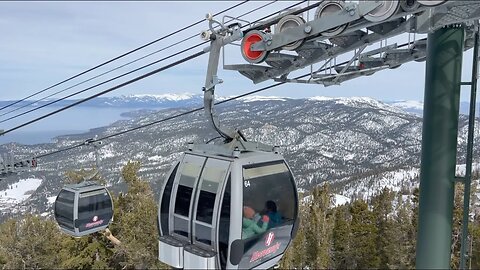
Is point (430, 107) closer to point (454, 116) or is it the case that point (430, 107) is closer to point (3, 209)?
point (454, 116)

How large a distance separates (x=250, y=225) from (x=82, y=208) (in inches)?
279

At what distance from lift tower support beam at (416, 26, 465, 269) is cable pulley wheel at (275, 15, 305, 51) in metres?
1.37

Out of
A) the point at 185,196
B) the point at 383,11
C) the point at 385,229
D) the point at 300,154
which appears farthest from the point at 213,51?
the point at 300,154

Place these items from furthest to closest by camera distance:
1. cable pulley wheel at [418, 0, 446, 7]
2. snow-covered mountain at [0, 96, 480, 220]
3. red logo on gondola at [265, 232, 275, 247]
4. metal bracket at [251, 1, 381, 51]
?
1. snow-covered mountain at [0, 96, 480, 220]
2. red logo on gondola at [265, 232, 275, 247]
3. metal bracket at [251, 1, 381, 51]
4. cable pulley wheel at [418, 0, 446, 7]

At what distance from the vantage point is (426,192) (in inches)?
160

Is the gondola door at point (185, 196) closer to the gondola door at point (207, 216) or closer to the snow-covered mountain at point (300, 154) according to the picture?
the gondola door at point (207, 216)

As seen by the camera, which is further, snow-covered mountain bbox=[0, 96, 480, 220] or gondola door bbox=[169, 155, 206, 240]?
snow-covered mountain bbox=[0, 96, 480, 220]

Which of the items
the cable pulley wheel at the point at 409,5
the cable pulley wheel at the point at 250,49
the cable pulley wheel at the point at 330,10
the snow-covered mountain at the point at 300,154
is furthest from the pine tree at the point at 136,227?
the snow-covered mountain at the point at 300,154

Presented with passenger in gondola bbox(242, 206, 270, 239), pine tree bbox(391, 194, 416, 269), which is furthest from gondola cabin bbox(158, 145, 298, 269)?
pine tree bbox(391, 194, 416, 269)

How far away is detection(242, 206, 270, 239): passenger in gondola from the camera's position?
421 centimetres

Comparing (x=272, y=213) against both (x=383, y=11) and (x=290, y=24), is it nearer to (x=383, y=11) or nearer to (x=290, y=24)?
(x=290, y=24)

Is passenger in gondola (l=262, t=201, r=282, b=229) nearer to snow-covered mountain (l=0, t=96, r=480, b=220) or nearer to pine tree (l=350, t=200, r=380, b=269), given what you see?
pine tree (l=350, t=200, r=380, b=269)

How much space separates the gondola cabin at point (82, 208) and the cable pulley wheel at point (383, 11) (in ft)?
28.4

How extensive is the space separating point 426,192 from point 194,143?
8.68 ft
